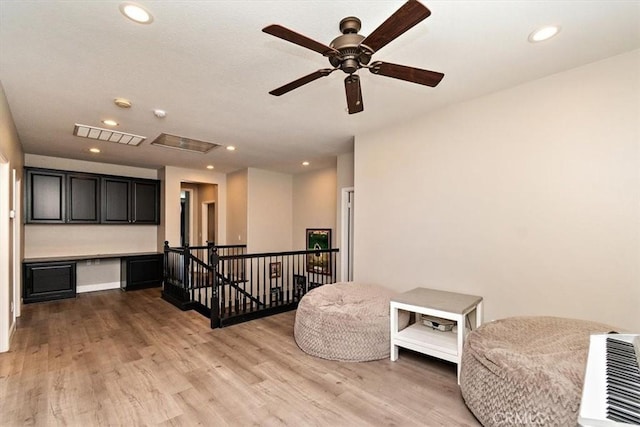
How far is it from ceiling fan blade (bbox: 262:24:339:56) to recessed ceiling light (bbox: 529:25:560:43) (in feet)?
5.03

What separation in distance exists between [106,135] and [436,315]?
522 cm

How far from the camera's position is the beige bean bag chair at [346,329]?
10.1 ft

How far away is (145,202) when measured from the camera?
687 cm

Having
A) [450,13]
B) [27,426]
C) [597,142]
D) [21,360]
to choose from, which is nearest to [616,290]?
[597,142]

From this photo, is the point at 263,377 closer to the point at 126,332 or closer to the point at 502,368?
the point at 502,368

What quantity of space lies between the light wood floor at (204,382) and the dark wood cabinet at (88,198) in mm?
2635

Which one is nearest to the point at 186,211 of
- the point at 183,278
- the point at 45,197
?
the point at 45,197

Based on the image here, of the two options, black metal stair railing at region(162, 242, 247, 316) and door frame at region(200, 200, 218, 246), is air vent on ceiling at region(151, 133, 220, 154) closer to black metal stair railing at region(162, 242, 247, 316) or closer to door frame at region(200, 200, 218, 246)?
black metal stair railing at region(162, 242, 247, 316)

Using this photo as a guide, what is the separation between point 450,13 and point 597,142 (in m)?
1.82

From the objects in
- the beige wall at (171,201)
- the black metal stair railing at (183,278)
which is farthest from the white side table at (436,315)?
the beige wall at (171,201)

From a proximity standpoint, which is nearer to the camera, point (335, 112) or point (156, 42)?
point (156, 42)

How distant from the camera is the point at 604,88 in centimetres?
253

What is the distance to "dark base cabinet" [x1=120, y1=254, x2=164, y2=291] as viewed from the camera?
20.8 feet

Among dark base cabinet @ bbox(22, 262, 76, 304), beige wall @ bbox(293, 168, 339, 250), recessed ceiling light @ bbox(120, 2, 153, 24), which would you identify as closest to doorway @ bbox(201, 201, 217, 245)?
beige wall @ bbox(293, 168, 339, 250)
